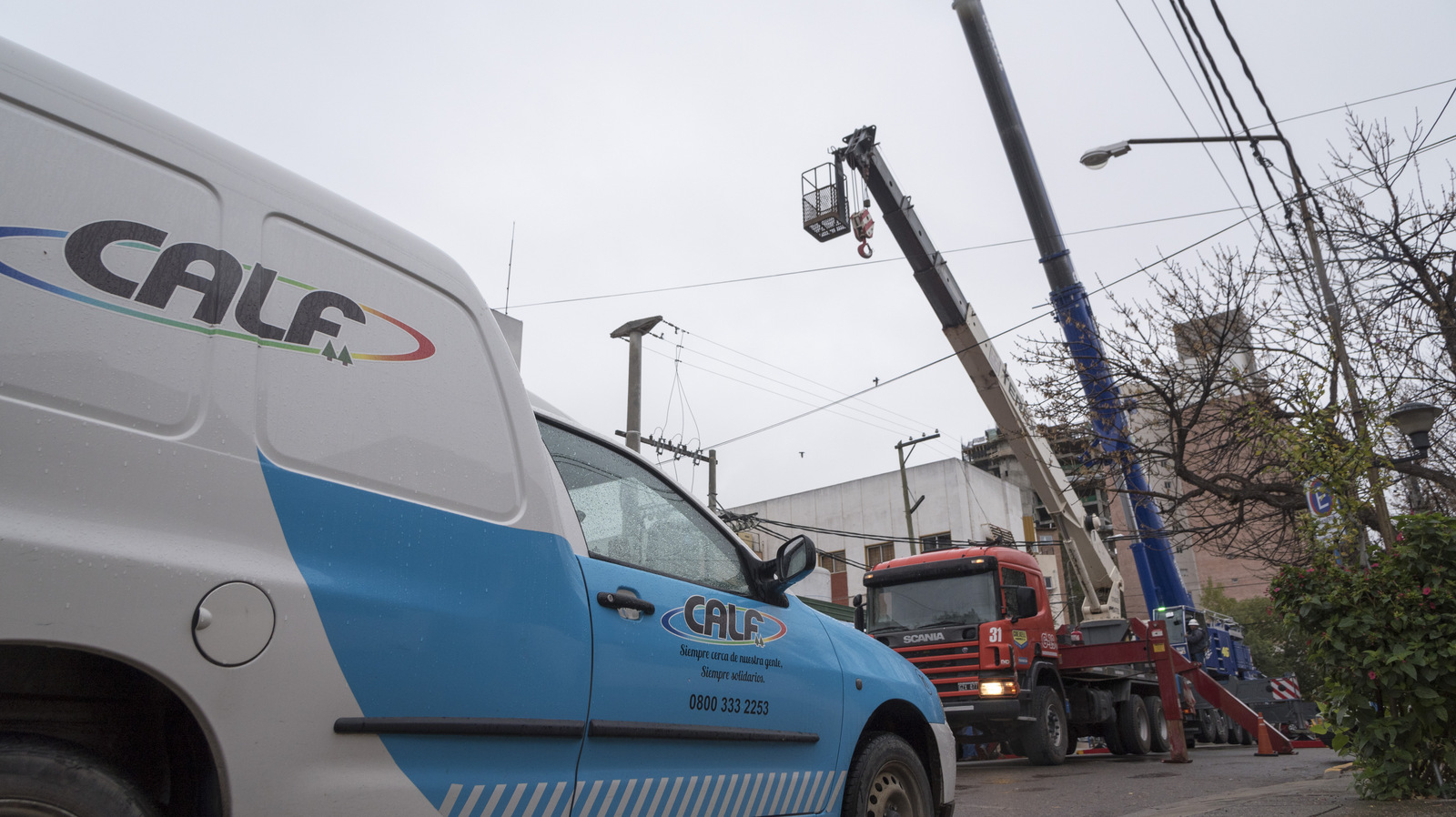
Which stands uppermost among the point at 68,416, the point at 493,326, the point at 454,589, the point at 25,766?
the point at 493,326

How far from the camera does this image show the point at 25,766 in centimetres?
164

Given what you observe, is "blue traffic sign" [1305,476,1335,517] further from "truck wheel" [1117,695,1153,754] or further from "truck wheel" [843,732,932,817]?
"truck wheel" [1117,695,1153,754]

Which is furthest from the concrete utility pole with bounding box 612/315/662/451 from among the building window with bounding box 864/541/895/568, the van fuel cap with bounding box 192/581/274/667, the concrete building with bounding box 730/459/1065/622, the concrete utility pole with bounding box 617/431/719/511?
the building window with bounding box 864/541/895/568

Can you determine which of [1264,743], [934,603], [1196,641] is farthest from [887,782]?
[1196,641]

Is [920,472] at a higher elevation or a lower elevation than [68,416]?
higher

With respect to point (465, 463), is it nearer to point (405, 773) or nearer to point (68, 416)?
point (405, 773)

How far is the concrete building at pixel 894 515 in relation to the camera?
3462 centimetres

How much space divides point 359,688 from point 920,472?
34.7m

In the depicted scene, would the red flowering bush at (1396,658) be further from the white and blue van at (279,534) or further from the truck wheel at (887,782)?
the white and blue van at (279,534)

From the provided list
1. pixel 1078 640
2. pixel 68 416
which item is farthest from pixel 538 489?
pixel 1078 640

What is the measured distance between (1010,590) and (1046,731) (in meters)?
1.83

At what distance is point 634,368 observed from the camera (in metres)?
17.0

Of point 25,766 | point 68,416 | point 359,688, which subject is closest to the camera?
point 25,766

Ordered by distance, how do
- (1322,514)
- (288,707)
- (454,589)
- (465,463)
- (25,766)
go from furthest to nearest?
(1322,514) → (465,463) → (454,589) → (288,707) → (25,766)
